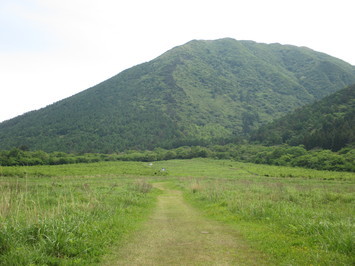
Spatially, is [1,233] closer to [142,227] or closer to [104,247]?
[104,247]

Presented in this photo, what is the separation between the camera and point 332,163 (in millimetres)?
68312

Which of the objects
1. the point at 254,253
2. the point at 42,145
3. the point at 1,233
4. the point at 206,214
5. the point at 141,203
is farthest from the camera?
the point at 42,145

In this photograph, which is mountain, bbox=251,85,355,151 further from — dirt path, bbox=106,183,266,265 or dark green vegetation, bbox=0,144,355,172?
dirt path, bbox=106,183,266,265

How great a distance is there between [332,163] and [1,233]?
74.8 meters

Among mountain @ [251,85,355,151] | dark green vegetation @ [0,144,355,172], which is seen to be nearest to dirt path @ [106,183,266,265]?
dark green vegetation @ [0,144,355,172]

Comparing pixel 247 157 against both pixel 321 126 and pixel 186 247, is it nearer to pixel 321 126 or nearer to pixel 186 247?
pixel 321 126

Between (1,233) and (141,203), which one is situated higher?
(1,233)

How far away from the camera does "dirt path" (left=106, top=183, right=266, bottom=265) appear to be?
25.3ft

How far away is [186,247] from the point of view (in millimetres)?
9016

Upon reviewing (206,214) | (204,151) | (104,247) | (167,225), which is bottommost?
(204,151)

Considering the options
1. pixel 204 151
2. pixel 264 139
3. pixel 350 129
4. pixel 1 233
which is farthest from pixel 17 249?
pixel 264 139

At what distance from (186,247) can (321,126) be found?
125m

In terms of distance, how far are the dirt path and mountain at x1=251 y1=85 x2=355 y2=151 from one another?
9278cm

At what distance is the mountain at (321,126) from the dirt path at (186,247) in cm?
9278
